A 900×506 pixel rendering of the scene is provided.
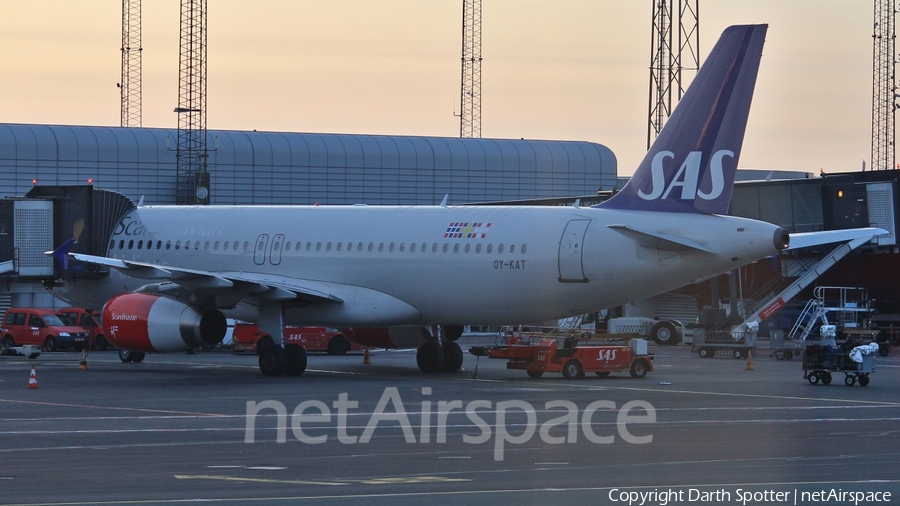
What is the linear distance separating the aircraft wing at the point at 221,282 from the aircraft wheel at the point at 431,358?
322 centimetres

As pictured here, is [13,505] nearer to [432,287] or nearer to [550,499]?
[550,499]

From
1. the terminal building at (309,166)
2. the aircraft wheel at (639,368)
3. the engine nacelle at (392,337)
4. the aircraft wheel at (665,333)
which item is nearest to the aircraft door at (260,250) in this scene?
the engine nacelle at (392,337)

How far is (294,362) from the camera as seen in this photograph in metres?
33.9

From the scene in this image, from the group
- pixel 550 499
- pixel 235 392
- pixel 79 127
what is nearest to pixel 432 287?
pixel 235 392

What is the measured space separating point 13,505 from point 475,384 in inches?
750

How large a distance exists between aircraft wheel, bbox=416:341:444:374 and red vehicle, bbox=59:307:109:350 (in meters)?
16.7

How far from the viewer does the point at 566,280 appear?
31641mm

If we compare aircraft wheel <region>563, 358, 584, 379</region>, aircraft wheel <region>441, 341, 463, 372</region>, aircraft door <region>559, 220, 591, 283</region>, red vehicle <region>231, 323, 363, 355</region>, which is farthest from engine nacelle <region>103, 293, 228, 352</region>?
red vehicle <region>231, 323, 363, 355</region>

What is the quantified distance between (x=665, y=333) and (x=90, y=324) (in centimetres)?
2464

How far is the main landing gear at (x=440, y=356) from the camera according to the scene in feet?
118

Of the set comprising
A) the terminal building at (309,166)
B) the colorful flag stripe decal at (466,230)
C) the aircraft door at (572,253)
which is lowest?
the aircraft door at (572,253)

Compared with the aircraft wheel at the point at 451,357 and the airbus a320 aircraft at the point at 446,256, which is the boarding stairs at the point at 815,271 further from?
the aircraft wheel at the point at 451,357

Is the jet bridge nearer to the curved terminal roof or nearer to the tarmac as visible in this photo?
the tarmac

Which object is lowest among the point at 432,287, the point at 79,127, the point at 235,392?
the point at 235,392
